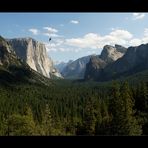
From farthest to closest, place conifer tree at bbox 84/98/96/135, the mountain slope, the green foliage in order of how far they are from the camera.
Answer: the mountain slope < conifer tree at bbox 84/98/96/135 < the green foliage

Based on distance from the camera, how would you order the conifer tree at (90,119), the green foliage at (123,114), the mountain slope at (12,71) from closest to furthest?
the green foliage at (123,114)
the conifer tree at (90,119)
the mountain slope at (12,71)

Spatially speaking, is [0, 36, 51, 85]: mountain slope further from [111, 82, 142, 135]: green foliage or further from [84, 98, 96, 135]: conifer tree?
[111, 82, 142, 135]: green foliage

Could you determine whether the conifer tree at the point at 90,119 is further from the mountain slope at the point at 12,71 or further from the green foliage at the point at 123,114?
the mountain slope at the point at 12,71

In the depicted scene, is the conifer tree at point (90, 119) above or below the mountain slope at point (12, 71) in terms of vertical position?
below

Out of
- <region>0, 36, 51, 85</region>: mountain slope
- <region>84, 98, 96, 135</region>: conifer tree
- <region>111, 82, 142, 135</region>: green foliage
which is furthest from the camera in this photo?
<region>0, 36, 51, 85</region>: mountain slope

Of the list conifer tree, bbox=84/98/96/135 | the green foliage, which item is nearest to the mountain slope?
conifer tree, bbox=84/98/96/135

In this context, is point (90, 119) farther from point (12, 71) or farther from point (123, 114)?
point (12, 71)

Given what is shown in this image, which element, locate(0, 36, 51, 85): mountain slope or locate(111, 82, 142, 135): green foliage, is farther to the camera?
locate(0, 36, 51, 85): mountain slope

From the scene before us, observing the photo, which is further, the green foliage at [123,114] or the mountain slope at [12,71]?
the mountain slope at [12,71]

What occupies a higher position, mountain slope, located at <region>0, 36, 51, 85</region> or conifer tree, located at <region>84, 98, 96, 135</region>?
mountain slope, located at <region>0, 36, 51, 85</region>

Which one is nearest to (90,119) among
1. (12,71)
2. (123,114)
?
(123,114)

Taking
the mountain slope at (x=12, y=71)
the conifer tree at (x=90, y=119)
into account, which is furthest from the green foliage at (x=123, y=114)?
the mountain slope at (x=12, y=71)
